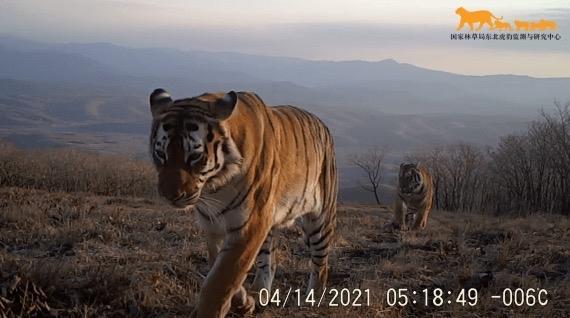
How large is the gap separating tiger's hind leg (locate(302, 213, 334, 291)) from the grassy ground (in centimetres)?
31

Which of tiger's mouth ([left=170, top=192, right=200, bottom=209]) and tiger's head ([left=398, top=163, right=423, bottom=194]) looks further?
tiger's head ([left=398, top=163, right=423, bottom=194])

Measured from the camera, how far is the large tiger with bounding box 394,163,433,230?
12.9 m

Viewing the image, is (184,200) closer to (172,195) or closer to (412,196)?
(172,195)

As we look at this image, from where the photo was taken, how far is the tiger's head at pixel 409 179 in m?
12.8

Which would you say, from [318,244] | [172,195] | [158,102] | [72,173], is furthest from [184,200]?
[72,173]

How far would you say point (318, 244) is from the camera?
538 centimetres

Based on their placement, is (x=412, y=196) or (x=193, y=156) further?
(x=412, y=196)

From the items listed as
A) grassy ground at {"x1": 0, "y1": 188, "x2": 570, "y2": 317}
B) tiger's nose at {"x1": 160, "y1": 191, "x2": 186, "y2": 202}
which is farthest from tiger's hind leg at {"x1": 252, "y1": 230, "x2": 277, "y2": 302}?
tiger's nose at {"x1": 160, "y1": 191, "x2": 186, "y2": 202}

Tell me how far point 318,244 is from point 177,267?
1416mm

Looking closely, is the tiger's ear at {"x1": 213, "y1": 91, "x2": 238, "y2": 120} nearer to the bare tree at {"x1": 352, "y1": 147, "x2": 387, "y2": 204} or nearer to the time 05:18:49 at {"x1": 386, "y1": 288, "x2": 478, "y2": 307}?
the time 05:18:49 at {"x1": 386, "y1": 288, "x2": 478, "y2": 307}

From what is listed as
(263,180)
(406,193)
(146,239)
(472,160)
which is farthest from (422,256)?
(472,160)

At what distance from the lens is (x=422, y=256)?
23.7 ft

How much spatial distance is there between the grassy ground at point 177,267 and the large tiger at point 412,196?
345cm

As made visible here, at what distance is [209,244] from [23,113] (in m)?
170
